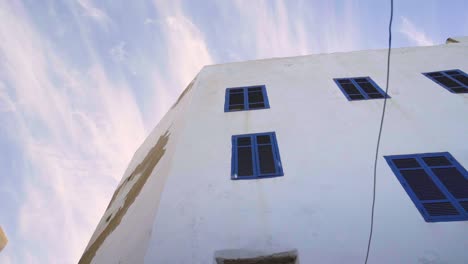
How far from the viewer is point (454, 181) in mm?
5820

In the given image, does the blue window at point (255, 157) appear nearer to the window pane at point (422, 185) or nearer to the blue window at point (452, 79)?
the window pane at point (422, 185)

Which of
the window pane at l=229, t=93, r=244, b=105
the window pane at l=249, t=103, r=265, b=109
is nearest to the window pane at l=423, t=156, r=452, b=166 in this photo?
the window pane at l=249, t=103, r=265, b=109

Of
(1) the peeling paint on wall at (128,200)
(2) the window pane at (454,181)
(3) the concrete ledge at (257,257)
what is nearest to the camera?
(3) the concrete ledge at (257,257)

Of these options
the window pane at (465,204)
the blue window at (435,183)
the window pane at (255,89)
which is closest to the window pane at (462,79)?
the blue window at (435,183)

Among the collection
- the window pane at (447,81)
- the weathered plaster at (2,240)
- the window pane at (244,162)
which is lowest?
the weathered plaster at (2,240)

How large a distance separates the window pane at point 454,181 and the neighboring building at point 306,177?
2 cm

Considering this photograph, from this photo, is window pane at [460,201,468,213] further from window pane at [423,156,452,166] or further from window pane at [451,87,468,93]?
window pane at [451,87,468,93]

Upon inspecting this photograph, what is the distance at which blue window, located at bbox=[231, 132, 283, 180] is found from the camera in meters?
6.28

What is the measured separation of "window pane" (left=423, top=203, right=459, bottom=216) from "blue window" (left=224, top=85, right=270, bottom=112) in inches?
160

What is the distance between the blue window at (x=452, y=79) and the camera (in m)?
8.35

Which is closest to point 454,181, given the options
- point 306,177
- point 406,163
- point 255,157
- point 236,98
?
point 406,163

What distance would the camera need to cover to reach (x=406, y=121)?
7.30 metres

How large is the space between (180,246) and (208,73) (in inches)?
256

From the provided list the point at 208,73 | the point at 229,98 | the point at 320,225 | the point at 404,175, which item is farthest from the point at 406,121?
the point at 208,73
